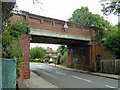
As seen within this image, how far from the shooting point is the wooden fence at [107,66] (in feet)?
46.5

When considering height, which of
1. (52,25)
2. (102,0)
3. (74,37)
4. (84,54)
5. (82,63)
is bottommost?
(82,63)

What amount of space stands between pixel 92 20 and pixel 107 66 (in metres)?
11.3

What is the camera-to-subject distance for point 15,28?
5.48m

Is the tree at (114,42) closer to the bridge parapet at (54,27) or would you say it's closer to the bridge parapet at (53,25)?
the bridge parapet at (54,27)

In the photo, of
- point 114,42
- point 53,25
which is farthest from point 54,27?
point 114,42

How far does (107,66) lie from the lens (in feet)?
50.8

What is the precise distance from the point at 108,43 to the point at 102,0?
7988 millimetres

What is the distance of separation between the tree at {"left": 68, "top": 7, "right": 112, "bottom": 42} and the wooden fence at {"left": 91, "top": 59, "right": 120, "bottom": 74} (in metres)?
4.16

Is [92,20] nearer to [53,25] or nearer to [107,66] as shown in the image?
[107,66]

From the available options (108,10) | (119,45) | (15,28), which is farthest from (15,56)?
(119,45)

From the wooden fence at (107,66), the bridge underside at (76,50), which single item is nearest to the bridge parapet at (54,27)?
the bridge underside at (76,50)

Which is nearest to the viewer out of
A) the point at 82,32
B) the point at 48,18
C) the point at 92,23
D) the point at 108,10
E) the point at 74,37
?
the point at 108,10

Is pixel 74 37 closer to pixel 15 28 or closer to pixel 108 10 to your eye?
pixel 108 10

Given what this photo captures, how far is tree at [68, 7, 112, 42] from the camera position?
19.1 metres
